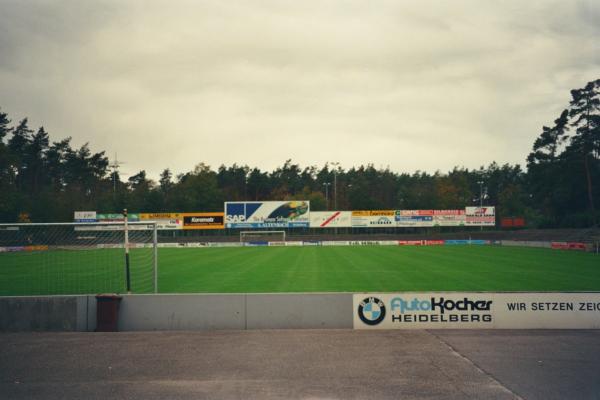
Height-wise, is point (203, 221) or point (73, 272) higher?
point (203, 221)

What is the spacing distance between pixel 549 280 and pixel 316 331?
639 inches

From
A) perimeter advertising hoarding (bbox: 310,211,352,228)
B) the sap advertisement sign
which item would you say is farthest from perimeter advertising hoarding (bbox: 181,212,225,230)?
the sap advertisement sign

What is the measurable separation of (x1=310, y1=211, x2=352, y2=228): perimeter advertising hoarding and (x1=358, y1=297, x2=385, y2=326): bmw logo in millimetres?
58708

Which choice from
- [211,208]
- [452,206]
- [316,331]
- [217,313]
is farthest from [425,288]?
[452,206]

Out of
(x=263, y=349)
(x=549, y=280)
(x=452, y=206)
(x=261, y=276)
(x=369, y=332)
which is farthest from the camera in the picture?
(x=452, y=206)

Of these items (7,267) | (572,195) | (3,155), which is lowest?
(7,267)

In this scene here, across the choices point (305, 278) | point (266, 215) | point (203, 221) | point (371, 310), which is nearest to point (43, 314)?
point (371, 310)

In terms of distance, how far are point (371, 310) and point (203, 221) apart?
201ft

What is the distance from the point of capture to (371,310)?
1284 centimetres

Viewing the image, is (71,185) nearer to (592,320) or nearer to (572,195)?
(572,195)

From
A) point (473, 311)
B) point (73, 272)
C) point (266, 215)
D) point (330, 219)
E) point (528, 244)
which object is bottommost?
point (528, 244)

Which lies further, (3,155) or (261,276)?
(3,155)

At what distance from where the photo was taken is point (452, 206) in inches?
4815

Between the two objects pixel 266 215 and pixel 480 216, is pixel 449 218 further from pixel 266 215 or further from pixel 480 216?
pixel 266 215
